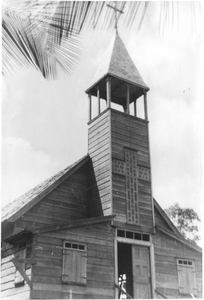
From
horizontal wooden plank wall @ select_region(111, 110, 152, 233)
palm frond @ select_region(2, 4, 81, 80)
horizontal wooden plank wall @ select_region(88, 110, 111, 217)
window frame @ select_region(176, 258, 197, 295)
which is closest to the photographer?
palm frond @ select_region(2, 4, 81, 80)

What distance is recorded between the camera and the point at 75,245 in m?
13.6

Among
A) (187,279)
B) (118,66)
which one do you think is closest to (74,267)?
(187,279)

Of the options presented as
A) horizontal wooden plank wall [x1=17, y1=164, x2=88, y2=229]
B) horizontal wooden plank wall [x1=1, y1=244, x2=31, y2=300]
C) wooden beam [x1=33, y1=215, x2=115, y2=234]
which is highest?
horizontal wooden plank wall [x1=17, y1=164, x2=88, y2=229]

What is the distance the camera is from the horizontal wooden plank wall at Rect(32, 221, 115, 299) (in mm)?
12328

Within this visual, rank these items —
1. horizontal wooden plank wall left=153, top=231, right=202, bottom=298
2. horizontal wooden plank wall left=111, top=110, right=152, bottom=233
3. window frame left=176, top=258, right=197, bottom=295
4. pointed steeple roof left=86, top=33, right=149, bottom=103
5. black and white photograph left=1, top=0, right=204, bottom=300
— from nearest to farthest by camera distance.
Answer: black and white photograph left=1, top=0, right=204, bottom=300, horizontal wooden plank wall left=153, top=231, right=202, bottom=298, window frame left=176, top=258, right=197, bottom=295, horizontal wooden plank wall left=111, top=110, right=152, bottom=233, pointed steeple roof left=86, top=33, right=149, bottom=103

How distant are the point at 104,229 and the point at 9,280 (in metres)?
4.06

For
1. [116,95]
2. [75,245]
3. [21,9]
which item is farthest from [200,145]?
[116,95]

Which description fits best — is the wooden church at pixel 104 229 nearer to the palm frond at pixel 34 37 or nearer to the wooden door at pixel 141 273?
the wooden door at pixel 141 273

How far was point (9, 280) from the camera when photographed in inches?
549

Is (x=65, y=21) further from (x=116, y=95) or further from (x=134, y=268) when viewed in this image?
(x=116, y=95)

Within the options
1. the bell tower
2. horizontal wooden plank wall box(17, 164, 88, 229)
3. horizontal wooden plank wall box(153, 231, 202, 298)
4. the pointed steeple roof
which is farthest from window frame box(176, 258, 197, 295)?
the pointed steeple roof

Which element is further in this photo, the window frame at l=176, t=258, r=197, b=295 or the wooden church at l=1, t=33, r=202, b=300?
the window frame at l=176, t=258, r=197, b=295

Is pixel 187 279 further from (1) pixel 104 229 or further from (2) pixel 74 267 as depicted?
(2) pixel 74 267

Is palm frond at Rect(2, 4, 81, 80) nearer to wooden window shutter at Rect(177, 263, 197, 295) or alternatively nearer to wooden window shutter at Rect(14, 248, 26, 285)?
wooden window shutter at Rect(14, 248, 26, 285)
